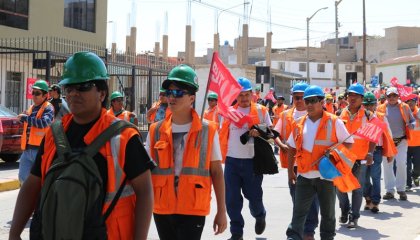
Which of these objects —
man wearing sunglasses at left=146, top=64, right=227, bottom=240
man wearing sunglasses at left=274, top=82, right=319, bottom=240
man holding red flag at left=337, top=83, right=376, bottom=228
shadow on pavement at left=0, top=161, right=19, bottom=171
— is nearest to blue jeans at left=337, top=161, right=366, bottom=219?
man holding red flag at left=337, top=83, right=376, bottom=228

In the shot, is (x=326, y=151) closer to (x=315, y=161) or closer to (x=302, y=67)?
(x=315, y=161)

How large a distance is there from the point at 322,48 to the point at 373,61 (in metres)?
8.44

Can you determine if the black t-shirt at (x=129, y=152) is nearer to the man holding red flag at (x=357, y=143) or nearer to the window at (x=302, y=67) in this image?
the man holding red flag at (x=357, y=143)

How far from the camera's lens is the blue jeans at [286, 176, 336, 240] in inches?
242

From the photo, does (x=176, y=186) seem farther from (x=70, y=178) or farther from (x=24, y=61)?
(x=24, y=61)

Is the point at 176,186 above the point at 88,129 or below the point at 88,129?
below

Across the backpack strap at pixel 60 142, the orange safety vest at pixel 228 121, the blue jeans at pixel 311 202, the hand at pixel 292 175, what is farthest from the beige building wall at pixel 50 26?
the backpack strap at pixel 60 142

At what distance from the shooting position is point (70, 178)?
2738mm

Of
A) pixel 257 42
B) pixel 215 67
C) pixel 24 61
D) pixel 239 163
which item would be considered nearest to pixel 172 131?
pixel 215 67

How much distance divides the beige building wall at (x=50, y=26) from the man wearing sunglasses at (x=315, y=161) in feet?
58.1

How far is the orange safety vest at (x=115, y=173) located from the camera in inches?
114

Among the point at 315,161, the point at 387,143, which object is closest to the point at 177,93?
the point at 315,161

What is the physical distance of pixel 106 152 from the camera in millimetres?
2887

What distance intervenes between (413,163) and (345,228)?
4.64 m
